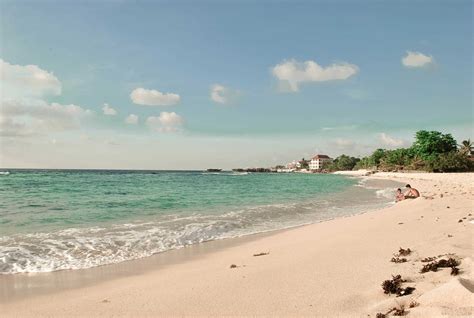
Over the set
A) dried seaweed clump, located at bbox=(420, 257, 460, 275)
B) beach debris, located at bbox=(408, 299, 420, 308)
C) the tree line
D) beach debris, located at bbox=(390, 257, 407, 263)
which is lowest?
beach debris, located at bbox=(390, 257, 407, 263)

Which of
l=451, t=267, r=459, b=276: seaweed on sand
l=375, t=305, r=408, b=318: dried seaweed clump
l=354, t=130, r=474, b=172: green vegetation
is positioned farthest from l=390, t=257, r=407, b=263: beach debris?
l=354, t=130, r=474, b=172: green vegetation

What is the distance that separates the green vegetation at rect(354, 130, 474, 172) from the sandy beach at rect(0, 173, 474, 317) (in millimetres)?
91983

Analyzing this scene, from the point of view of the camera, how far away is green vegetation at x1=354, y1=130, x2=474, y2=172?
8881 centimetres

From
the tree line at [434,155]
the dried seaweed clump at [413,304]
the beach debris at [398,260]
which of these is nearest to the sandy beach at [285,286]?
the dried seaweed clump at [413,304]

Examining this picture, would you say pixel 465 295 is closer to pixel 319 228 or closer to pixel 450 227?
pixel 450 227

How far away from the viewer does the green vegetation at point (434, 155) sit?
291ft

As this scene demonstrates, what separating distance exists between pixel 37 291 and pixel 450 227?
11.7 metres

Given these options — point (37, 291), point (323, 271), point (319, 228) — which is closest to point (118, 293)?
point (37, 291)

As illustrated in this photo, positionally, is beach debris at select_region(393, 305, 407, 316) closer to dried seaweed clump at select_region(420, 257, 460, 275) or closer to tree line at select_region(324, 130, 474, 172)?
dried seaweed clump at select_region(420, 257, 460, 275)

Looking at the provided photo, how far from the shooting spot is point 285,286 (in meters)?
6.20

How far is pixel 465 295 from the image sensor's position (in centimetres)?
476

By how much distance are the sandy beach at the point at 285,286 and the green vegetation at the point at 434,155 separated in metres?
92.0

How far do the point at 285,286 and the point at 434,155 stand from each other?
106 metres

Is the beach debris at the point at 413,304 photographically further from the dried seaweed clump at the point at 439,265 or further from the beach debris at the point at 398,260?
the beach debris at the point at 398,260
